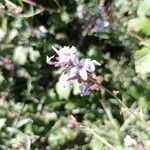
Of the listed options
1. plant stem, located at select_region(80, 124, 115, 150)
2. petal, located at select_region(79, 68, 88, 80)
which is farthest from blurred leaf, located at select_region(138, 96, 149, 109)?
petal, located at select_region(79, 68, 88, 80)

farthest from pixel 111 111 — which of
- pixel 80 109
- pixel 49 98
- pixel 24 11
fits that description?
pixel 24 11

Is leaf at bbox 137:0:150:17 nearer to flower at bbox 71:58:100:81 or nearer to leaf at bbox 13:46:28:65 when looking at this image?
flower at bbox 71:58:100:81

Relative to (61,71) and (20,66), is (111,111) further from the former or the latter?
(20,66)

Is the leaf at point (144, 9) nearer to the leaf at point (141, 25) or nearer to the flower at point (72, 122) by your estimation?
the leaf at point (141, 25)

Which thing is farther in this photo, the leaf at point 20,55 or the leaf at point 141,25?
the leaf at point 20,55

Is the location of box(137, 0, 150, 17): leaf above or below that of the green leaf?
above

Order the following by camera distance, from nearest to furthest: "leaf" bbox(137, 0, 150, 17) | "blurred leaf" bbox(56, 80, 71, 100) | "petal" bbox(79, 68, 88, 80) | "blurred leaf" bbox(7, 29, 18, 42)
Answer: "petal" bbox(79, 68, 88, 80) < "leaf" bbox(137, 0, 150, 17) < "blurred leaf" bbox(56, 80, 71, 100) < "blurred leaf" bbox(7, 29, 18, 42)

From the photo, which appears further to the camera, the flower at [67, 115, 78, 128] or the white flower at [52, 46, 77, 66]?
the flower at [67, 115, 78, 128]

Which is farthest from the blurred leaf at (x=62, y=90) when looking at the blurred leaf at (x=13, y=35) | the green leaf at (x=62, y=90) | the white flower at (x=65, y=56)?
the white flower at (x=65, y=56)
